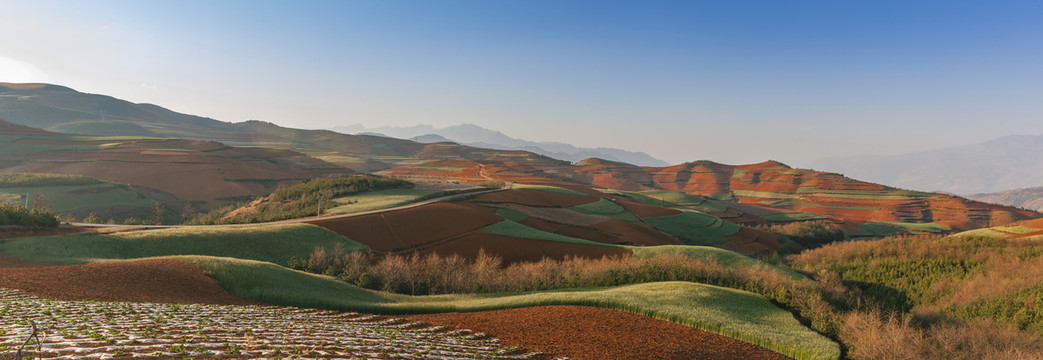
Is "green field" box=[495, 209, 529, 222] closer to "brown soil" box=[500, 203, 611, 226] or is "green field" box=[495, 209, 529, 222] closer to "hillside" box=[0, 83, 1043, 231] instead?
"brown soil" box=[500, 203, 611, 226]

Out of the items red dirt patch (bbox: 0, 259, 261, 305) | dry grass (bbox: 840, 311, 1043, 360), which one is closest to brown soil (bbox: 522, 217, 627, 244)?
red dirt patch (bbox: 0, 259, 261, 305)

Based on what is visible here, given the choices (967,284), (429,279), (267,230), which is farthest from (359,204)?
(967,284)

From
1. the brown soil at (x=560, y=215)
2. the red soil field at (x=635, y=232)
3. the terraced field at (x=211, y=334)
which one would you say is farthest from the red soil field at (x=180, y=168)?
the terraced field at (x=211, y=334)

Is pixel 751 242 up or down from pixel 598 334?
down

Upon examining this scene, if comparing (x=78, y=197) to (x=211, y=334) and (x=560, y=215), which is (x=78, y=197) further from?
(x=211, y=334)

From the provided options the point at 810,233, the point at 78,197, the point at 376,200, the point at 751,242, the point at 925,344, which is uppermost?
the point at 925,344

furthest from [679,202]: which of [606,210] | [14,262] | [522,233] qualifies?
[14,262]

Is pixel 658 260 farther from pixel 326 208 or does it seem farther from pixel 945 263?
pixel 326 208
